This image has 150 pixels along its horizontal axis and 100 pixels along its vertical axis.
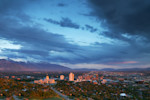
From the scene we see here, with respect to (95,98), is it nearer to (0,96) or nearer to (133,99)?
(133,99)

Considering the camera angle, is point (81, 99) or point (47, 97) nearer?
point (81, 99)

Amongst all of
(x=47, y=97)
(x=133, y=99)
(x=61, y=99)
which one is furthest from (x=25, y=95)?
(x=133, y=99)

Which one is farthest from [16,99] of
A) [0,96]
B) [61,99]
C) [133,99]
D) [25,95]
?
[133,99]

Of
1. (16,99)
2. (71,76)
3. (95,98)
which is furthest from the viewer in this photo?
(71,76)

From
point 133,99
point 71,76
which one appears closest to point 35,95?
point 133,99

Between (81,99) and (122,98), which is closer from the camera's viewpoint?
(81,99)

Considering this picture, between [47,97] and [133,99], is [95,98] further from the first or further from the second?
[47,97]

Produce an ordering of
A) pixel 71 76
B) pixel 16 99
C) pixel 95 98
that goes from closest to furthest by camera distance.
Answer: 1. pixel 16 99
2. pixel 95 98
3. pixel 71 76
